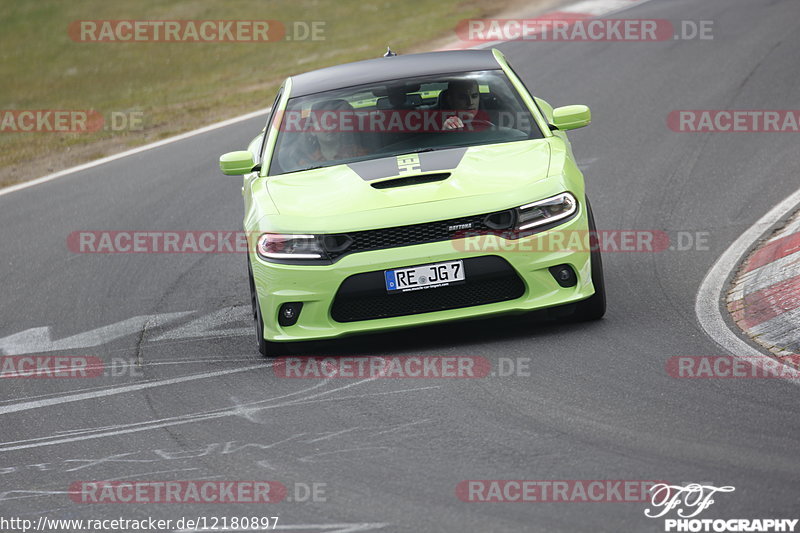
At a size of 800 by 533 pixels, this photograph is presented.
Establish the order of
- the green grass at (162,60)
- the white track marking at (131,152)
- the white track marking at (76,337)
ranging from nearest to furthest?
the white track marking at (76,337) < the white track marking at (131,152) < the green grass at (162,60)

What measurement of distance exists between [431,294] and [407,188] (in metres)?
0.66

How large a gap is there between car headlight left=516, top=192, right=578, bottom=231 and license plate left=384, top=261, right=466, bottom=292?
0.43 m

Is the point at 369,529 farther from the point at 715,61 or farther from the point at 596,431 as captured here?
the point at 715,61

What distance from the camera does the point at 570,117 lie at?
8.32m

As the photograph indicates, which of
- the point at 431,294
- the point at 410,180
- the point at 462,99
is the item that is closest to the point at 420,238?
the point at 431,294

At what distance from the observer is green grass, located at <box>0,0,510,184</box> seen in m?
18.1

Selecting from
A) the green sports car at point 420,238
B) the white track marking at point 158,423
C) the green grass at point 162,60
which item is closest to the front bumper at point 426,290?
the green sports car at point 420,238

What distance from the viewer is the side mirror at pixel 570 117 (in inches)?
327

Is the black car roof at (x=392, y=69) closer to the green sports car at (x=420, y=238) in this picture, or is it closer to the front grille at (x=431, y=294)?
the green sports car at (x=420, y=238)

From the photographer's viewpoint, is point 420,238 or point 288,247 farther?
point 288,247

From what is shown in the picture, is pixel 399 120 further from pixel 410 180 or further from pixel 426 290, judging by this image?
pixel 426 290

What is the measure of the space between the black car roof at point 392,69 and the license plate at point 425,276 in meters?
2.05

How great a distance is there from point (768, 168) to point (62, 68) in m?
20.2

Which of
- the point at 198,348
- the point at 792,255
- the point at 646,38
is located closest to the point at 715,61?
the point at 646,38
